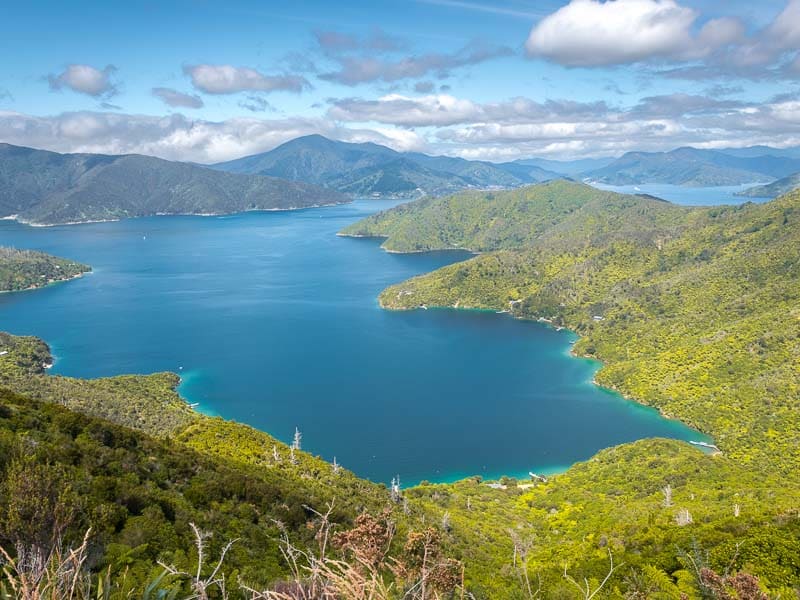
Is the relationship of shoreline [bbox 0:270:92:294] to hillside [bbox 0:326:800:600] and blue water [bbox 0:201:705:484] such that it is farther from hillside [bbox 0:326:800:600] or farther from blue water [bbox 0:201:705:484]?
hillside [bbox 0:326:800:600]

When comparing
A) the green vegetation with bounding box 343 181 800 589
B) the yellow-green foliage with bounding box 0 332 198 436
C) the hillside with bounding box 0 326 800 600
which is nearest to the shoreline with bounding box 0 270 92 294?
the yellow-green foliage with bounding box 0 332 198 436

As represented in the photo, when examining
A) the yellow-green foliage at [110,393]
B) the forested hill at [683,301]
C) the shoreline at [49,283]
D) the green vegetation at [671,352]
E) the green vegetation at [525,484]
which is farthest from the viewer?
the shoreline at [49,283]

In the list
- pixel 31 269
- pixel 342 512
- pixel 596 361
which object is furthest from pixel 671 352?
pixel 31 269

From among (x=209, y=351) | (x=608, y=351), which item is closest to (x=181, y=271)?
(x=209, y=351)

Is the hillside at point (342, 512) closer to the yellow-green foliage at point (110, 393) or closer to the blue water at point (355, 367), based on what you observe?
the yellow-green foliage at point (110, 393)

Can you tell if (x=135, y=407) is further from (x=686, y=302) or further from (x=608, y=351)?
(x=686, y=302)

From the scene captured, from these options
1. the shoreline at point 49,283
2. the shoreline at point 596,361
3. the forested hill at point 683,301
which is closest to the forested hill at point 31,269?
the shoreline at point 49,283
